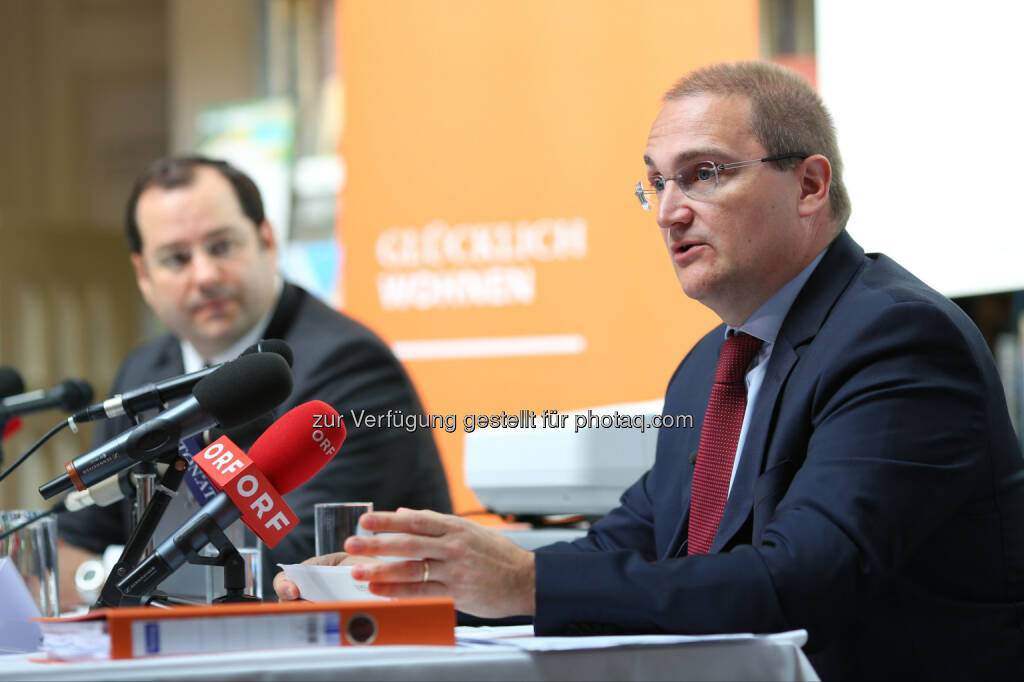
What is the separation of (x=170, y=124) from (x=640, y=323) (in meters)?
3.01

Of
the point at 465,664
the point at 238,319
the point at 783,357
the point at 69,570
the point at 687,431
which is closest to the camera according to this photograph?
the point at 465,664

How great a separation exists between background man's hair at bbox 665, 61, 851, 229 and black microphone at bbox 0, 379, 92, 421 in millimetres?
1001

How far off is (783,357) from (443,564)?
55 centimetres

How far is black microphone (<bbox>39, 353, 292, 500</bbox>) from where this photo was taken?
3.71 feet

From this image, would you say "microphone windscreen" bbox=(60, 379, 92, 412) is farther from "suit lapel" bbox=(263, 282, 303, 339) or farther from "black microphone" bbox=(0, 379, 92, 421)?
"suit lapel" bbox=(263, 282, 303, 339)

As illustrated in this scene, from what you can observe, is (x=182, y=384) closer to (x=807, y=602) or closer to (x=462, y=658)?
(x=462, y=658)

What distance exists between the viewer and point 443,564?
3.34 ft

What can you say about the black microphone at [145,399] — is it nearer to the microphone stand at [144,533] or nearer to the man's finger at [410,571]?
the microphone stand at [144,533]

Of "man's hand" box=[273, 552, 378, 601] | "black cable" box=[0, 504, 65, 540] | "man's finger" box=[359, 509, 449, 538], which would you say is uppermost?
"man's finger" box=[359, 509, 449, 538]

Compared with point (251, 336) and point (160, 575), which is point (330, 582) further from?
point (251, 336)

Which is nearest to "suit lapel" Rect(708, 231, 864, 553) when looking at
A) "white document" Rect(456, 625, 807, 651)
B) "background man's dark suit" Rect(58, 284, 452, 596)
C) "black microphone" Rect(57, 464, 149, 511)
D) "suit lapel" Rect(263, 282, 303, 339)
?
"white document" Rect(456, 625, 807, 651)

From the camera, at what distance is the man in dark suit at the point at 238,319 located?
2309 millimetres

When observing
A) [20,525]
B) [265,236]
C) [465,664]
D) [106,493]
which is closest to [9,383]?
[20,525]

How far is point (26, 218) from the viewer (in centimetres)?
507
